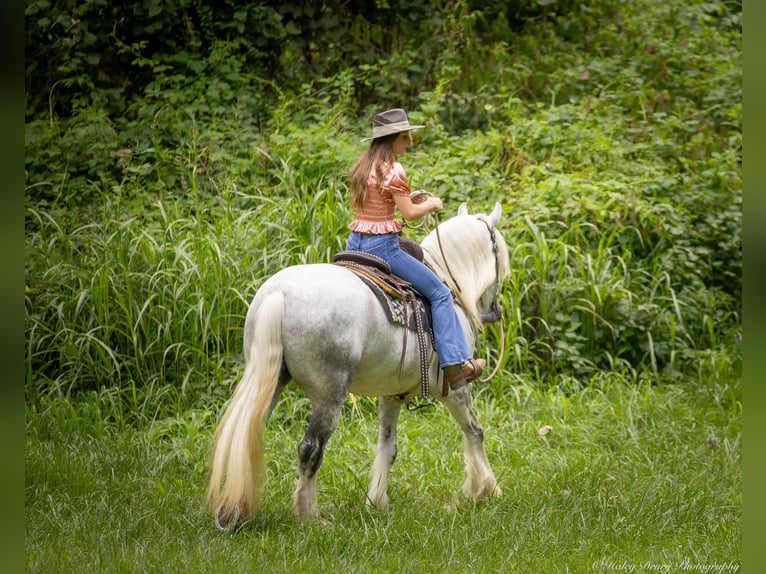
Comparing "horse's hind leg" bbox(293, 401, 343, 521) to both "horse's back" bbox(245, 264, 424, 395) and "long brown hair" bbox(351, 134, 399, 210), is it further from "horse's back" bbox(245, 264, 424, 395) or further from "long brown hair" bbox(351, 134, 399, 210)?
"long brown hair" bbox(351, 134, 399, 210)

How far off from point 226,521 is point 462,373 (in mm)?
1644

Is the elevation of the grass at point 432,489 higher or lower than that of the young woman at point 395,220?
lower

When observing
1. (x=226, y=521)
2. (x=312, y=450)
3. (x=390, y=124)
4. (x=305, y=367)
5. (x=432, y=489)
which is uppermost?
(x=390, y=124)

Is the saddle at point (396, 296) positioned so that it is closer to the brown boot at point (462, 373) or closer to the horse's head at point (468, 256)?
the brown boot at point (462, 373)

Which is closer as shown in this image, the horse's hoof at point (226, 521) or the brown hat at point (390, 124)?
the horse's hoof at point (226, 521)

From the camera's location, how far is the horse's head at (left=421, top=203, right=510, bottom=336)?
5.39m

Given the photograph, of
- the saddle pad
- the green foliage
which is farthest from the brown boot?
the green foliage

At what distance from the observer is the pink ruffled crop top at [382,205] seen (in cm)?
477

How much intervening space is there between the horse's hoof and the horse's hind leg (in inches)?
14.6

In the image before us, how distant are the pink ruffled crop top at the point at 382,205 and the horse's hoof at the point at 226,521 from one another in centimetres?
179

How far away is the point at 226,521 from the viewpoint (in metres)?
4.57

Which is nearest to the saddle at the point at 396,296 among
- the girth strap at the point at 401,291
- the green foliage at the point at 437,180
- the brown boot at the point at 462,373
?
the girth strap at the point at 401,291

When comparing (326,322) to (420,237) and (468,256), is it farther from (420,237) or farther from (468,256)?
(420,237)

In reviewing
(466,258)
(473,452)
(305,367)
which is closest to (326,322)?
(305,367)
